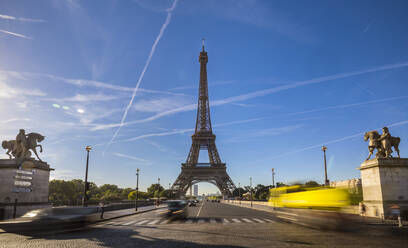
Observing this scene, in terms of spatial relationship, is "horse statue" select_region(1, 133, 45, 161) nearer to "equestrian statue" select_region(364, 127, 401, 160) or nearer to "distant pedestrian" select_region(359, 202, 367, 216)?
"distant pedestrian" select_region(359, 202, 367, 216)

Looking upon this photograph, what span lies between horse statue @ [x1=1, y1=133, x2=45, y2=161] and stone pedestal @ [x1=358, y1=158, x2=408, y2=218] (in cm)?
Result: 2579

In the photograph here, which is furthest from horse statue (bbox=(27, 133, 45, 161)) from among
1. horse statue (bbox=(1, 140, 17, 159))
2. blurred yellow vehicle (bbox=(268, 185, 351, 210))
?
blurred yellow vehicle (bbox=(268, 185, 351, 210))

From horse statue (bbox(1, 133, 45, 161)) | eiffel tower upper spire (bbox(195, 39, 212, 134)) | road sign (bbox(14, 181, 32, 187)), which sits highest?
eiffel tower upper spire (bbox(195, 39, 212, 134))

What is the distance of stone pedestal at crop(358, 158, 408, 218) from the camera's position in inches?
749

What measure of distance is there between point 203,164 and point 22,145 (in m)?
62.8

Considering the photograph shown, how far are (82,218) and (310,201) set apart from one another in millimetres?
12872

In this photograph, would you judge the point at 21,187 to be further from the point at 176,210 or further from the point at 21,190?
the point at 176,210

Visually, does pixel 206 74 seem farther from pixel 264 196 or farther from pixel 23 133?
pixel 23 133

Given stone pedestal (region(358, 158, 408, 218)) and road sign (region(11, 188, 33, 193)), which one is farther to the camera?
road sign (region(11, 188, 33, 193))

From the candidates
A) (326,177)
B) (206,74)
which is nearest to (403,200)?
(326,177)

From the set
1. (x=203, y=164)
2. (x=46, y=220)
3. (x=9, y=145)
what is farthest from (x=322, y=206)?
(x=203, y=164)

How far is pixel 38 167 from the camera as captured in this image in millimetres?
23016

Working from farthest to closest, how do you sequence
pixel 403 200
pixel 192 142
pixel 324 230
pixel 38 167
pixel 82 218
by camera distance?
pixel 192 142
pixel 38 167
pixel 403 200
pixel 82 218
pixel 324 230

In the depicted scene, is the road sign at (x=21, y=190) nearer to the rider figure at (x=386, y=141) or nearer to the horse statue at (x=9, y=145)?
the horse statue at (x=9, y=145)
